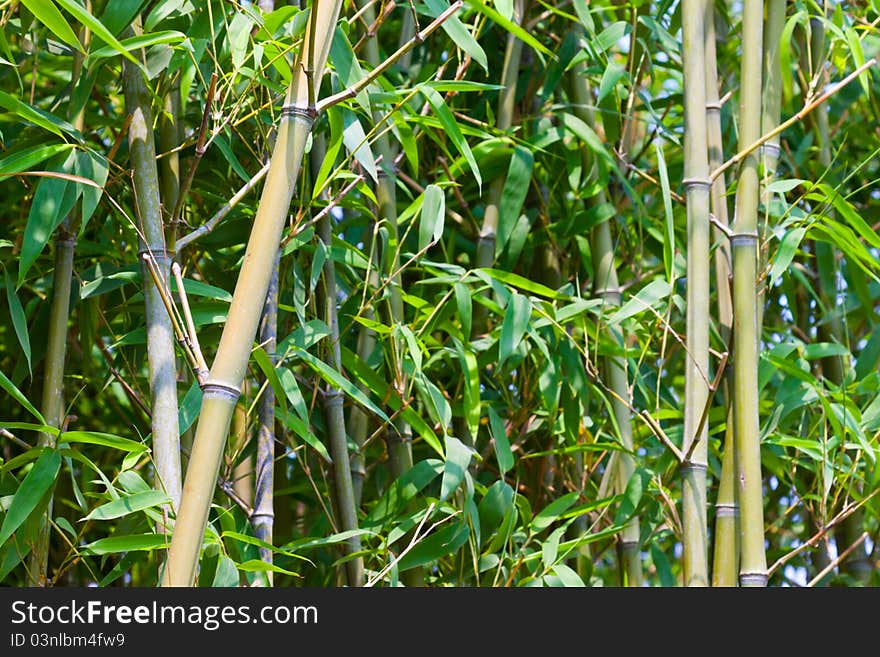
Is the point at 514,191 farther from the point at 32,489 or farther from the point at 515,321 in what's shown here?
the point at 32,489

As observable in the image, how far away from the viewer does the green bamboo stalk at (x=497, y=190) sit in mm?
1257

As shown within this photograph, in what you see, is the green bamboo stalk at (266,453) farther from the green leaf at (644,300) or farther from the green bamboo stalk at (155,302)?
the green leaf at (644,300)

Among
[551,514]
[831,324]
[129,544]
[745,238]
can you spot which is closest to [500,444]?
[551,514]

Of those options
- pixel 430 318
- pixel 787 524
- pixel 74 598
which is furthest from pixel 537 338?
pixel 787 524

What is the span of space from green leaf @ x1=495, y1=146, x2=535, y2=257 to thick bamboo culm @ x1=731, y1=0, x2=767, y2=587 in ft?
0.84

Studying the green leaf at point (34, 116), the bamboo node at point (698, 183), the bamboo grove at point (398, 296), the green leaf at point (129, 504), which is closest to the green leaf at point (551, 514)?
the bamboo grove at point (398, 296)

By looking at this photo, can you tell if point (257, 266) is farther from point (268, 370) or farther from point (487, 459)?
point (487, 459)

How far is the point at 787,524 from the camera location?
66.7 inches

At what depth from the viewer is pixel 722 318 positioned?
3.52ft

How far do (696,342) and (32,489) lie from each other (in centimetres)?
59

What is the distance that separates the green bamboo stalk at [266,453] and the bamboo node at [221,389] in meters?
0.23

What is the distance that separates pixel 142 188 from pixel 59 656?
0.41 m

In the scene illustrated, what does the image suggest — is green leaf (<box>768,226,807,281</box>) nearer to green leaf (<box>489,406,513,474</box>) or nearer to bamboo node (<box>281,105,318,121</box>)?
green leaf (<box>489,406,513,474</box>)

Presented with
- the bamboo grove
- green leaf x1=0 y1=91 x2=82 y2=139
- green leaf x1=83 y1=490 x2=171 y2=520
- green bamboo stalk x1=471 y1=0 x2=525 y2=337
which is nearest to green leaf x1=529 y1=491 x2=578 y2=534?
the bamboo grove
